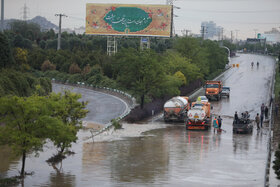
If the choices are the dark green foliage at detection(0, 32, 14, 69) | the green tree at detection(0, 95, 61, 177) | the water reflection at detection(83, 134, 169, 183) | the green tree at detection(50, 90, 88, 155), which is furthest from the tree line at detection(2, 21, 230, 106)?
the green tree at detection(0, 95, 61, 177)

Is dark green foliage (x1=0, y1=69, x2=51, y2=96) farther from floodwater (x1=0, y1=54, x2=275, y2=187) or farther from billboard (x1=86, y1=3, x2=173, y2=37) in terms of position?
billboard (x1=86, y1=3, x2=173, y2=37)

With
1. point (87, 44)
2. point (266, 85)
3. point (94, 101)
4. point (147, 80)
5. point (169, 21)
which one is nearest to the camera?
point (147, 80)

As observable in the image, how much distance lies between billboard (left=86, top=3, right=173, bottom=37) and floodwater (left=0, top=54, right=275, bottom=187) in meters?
49.9

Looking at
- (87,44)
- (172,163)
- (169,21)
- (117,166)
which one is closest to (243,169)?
(172,163)

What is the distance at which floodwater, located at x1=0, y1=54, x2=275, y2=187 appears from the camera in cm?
2441

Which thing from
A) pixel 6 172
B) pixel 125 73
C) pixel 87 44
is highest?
pixel 87 44

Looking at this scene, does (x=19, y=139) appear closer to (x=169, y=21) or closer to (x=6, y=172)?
(x=6, y=172)

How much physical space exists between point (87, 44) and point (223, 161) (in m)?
101

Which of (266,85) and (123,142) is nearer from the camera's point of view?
(123,142)

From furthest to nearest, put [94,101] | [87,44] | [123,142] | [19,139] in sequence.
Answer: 1. [87,44]
2. [94,101]
3. [123,142]
4. [19,139]

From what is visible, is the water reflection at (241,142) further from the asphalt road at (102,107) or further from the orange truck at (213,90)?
the orange truck at (213,90)

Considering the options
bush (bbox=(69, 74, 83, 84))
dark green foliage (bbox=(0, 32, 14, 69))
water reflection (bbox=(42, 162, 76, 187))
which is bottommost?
water reflection (bbox=(42, 162, 76, 187))

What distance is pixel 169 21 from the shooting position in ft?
300

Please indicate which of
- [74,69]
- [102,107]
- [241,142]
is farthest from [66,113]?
[74,69]
